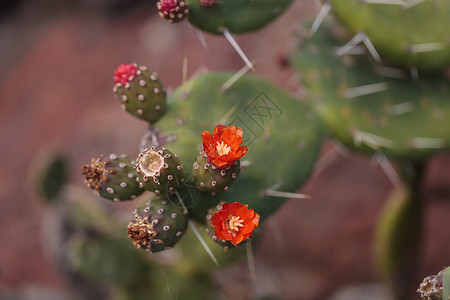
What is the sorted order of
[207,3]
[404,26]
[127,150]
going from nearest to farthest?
[207,3]
[404,26]
[127,150]

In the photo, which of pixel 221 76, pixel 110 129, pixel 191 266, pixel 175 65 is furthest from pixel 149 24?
pixel 221 76

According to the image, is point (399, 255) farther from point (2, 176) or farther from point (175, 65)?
point (2, 176)

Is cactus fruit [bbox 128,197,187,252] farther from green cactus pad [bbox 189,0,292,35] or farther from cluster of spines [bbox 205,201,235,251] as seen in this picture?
green cactus pad [bbox 189,0,292,35]

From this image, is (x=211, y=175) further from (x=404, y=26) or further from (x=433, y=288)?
(x=404, y=26)

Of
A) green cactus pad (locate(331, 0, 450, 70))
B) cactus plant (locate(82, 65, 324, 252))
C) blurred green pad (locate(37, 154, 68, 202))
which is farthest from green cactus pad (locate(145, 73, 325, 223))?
blurred green pad (locate(37, 154, 68, 202))

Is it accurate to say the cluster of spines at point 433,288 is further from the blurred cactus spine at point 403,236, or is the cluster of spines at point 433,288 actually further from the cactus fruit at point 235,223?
the blurred cactus spine at point 403,236

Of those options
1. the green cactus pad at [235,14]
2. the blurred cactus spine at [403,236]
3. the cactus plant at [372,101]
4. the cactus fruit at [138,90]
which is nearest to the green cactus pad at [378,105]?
the cactus plant at [372,101]

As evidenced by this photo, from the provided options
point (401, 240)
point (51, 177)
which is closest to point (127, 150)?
point (51, 177)
